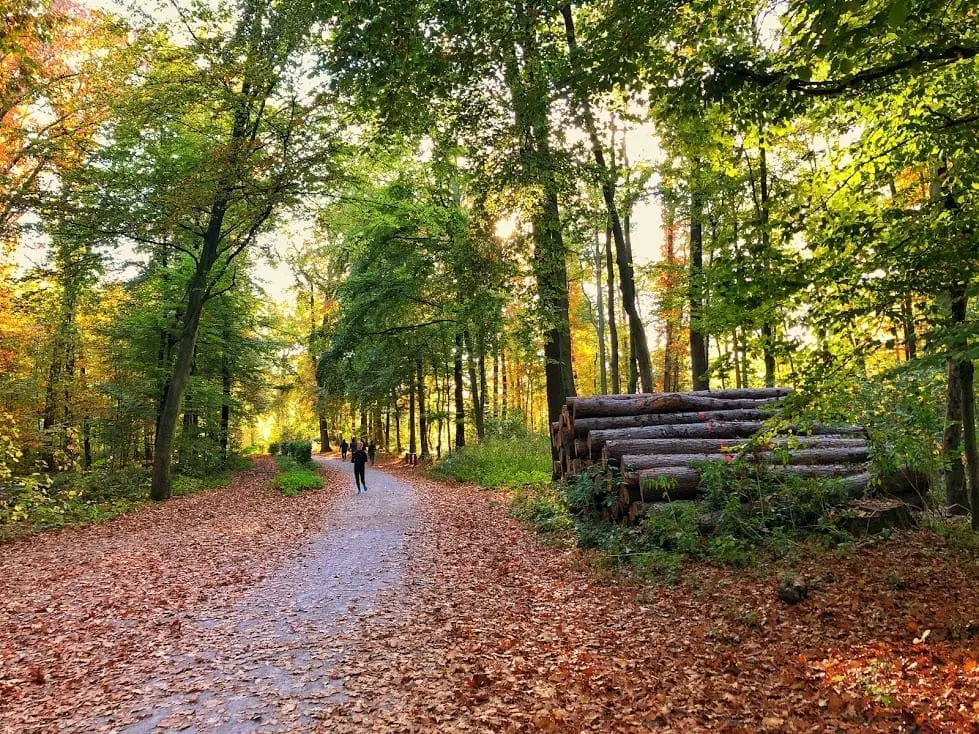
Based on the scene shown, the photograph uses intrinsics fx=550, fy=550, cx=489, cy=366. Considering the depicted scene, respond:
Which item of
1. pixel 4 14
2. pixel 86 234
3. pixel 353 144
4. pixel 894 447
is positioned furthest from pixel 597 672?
pixel 86 234

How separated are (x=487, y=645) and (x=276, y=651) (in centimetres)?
218

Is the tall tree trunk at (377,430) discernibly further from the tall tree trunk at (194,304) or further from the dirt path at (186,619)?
the dirt path at (186,619)

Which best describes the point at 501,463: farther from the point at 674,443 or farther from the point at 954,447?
the point at 954,447

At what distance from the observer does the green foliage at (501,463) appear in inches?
647

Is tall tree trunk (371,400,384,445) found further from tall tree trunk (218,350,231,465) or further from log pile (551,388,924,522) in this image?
log pile (551,388,924,522)

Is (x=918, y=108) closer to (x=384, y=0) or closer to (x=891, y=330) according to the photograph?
(x=891, y=330)

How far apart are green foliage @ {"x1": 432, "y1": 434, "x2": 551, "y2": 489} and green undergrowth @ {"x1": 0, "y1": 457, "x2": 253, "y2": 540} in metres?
8.67

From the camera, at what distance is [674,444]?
370 inches

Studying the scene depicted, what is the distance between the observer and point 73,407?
2417 centimetres

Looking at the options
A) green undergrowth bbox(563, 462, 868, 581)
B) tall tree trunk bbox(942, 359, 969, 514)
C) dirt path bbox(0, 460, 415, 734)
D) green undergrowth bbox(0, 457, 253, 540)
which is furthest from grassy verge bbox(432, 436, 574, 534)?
green undergrowth bbox(0, 457, 253, 540)

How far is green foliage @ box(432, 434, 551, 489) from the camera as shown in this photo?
53.9 ft

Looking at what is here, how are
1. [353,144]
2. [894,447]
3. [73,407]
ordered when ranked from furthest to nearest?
[73,407], [353,144], [894,447]

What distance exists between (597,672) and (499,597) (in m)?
2.32

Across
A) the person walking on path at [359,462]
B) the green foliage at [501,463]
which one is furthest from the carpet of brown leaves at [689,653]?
the person walking on path at [359,462]
